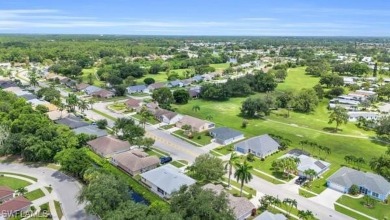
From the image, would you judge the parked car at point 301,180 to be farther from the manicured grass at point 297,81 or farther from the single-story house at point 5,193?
the manicured grass at point 297,81

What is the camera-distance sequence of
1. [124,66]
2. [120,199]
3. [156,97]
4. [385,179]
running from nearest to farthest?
[120,199]
[385,179]
[156,97]
[124,66]

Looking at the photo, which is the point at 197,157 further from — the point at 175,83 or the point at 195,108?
the point at 175,83

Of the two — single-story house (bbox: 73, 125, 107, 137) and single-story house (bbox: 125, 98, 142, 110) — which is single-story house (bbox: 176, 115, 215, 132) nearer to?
single-story house (bbox: 73, 125, 107, 137)

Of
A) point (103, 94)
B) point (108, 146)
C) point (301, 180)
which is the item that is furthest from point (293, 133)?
point (103, 94)

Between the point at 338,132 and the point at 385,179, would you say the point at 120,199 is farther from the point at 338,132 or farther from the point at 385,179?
the point at 338,132

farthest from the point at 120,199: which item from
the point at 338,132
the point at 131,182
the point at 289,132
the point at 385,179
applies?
the point at 338,132

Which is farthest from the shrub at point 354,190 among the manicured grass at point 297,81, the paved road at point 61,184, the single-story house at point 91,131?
the manicured grass at point 297,81
